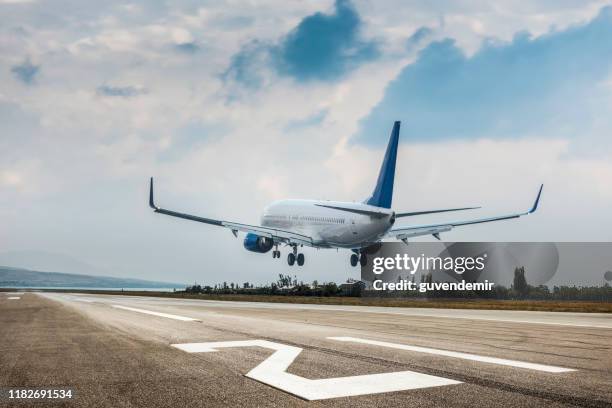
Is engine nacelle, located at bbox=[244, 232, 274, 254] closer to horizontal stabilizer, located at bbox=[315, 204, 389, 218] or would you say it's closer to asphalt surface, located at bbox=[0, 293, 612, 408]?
horizontal stabilizer, located at bbox=[315, 204, 389, 218]

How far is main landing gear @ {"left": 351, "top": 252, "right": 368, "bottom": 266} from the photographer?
222 ft

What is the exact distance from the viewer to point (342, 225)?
205 feet

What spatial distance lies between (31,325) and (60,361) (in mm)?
7596

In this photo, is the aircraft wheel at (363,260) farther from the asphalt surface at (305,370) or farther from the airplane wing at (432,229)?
the asphalt surface at (305,370)

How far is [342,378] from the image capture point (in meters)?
5.93

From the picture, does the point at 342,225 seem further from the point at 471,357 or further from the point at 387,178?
the point at 471,357

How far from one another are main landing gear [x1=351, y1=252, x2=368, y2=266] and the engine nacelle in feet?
32.7

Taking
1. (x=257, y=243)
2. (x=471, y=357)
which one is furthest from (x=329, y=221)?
(x=471, y=357)

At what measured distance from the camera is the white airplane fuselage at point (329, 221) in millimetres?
59562

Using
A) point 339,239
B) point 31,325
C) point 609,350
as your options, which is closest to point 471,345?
point 609,350

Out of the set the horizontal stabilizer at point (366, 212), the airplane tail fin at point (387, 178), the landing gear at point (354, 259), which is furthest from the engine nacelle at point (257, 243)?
the airplane tail fin at point (387, 178)

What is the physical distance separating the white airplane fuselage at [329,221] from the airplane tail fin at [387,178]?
9.61 ft

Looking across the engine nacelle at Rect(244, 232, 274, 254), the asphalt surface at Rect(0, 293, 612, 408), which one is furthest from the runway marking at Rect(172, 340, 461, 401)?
the engine nacelle at Rect(244, 232, 274, 254)

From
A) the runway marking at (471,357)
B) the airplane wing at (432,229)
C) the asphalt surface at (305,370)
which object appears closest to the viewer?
the asphalt surface at (305,370)
